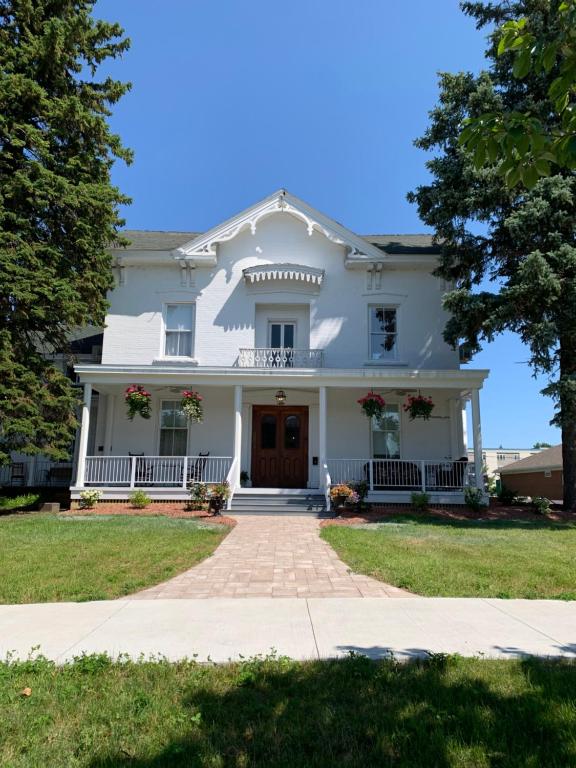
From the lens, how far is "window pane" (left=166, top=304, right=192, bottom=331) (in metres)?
17.2

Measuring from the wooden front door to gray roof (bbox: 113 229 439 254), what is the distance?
6708 millimetres

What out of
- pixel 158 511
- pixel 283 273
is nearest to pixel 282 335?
pixel 283 273

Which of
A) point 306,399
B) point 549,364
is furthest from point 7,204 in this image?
point 549,364

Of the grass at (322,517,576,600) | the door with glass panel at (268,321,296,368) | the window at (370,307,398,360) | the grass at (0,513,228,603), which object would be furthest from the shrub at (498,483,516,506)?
the grass at (0,513,228,603)

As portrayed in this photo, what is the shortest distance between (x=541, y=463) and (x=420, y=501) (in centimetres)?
1830

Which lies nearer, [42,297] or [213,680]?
[213,680]

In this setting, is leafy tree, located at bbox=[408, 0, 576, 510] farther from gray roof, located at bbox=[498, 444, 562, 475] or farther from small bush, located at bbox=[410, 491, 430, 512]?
gray roof, located at bbox=[498, 444, 562, 475]

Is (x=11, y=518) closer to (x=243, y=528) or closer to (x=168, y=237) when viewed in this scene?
(x=243, y=528)

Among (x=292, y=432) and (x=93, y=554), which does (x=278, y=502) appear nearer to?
(x=292, y=432)

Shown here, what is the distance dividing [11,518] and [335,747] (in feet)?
38.7

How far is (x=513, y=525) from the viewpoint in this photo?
11.8m

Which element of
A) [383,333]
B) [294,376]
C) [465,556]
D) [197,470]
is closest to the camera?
[465,556]

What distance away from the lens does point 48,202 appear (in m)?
13.5

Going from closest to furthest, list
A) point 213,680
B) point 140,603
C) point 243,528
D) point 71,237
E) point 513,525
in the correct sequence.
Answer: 1. point 213,680
2. point 140,603
3. point 243,528
4. point 513,525
5. point 71,237
